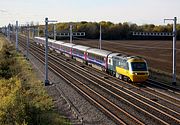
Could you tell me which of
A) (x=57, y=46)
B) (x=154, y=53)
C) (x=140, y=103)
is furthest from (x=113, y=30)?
(x=140, y=103)

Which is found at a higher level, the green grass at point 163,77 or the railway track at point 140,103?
the green grass at point 163,77

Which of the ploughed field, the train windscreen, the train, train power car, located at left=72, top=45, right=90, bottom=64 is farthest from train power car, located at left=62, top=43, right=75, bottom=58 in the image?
the train windscreen

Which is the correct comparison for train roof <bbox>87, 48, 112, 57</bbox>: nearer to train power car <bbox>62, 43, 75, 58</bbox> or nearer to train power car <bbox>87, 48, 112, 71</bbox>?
train power car <bbox>87, 48, 112, 71</bbox>

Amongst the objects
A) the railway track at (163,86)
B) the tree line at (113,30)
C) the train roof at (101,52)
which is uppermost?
the tree line at (113,30)

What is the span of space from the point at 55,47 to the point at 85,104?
194ft

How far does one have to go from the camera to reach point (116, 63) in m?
41.2

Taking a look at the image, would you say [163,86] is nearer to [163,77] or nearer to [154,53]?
[163,77]

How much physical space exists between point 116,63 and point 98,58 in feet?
30.9

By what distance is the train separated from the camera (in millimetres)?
36219

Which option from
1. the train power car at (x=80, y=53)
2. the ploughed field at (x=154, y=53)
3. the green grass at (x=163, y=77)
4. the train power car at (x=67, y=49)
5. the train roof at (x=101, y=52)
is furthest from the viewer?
the train power car at (x=67, y=49)

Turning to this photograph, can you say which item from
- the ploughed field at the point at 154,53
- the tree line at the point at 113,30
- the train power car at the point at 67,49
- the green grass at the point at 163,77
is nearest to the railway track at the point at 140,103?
the green grass at the point at 163,77

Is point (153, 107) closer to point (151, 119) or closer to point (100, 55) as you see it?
point (151, 119)

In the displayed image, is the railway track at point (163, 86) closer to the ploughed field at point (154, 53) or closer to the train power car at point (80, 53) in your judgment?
the ploughed field at point (154, 53)

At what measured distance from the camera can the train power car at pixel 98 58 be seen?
4726 cm
